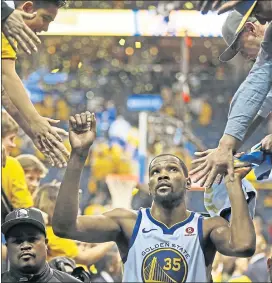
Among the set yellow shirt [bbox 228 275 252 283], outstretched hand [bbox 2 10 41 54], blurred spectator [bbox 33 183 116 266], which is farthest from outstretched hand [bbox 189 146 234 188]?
yellow shirt [bbox 228 275 252 283]

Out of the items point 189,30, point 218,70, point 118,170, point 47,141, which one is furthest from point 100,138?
point 47,141

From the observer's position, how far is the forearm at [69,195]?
4.13 m

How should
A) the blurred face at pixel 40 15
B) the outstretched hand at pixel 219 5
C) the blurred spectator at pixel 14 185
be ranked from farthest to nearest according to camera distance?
the blurred spectator at pixel 14 185 → the blurred face at pixel 40 15 → the outstretched hand at pixel 219 5

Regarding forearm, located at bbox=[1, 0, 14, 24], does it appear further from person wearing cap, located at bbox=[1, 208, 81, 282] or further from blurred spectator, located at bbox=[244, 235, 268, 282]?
blurred spectator, located at bbox=[244, 235, 268, 282]

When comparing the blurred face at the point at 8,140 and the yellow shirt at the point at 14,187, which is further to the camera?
the yellow shirt at the point at 14,187

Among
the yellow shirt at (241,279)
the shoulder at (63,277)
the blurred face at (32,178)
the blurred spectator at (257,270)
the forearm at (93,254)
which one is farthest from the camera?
the blurred spectator at (257,270)

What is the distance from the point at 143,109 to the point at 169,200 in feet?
35.5

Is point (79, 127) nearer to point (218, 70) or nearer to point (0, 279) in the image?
point (0, 279)

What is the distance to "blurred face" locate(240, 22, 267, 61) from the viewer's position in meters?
4.30

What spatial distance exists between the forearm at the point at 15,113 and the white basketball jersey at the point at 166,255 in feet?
2.61

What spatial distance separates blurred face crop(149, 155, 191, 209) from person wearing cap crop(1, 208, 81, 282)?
56cm

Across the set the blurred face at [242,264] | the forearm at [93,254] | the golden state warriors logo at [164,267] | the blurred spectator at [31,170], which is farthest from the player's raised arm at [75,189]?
the blurred face at [242,264]

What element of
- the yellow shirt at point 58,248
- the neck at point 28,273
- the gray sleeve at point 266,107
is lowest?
the yellow shirt at point 58,248

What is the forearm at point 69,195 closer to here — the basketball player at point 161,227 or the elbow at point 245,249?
the basketball player at point 161,227
